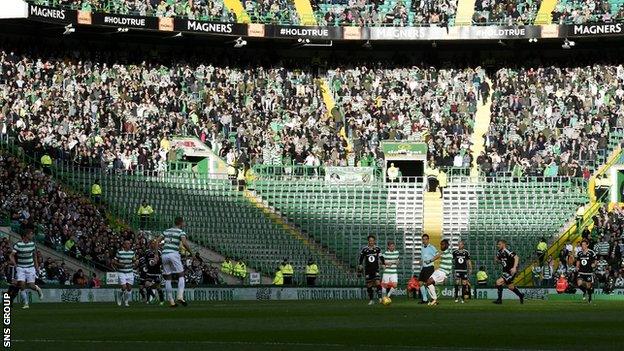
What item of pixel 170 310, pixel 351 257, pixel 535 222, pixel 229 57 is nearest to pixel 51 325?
pixel 170 310

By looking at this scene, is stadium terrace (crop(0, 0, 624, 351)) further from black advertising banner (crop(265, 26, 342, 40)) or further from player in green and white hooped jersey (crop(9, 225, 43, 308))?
player in green and white hooped jersey (crop(9, 225, 43, 308))

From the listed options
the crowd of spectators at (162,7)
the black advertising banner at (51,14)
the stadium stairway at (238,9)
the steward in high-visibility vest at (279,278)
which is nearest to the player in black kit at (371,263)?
the steward in high-visibility vest at (279,278)

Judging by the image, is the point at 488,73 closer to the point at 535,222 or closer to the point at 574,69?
the point at 574,69

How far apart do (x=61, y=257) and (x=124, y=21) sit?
16.7 meters

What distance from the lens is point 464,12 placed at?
6912 cm

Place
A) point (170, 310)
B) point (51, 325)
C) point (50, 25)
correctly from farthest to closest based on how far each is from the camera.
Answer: point (50, 25) < point (170, 310) < point (51, 325)

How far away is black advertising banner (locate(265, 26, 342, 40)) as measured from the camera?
66.9 metres

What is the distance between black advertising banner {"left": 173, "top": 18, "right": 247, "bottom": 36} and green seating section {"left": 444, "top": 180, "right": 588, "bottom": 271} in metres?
13.2

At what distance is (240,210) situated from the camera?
58250 mm

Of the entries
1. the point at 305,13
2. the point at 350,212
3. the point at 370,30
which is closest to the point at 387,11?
the point at 370,30

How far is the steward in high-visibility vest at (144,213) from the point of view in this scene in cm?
5503

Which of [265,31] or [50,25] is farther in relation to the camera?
[265,31]

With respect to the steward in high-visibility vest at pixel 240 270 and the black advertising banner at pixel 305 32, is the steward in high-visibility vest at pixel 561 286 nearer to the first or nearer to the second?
the steward in high-visibility vest at pixel 240 270

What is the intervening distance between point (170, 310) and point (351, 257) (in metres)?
24.4
